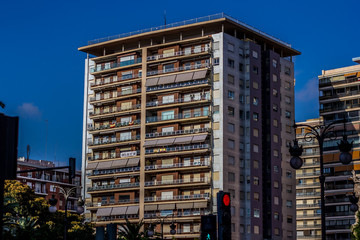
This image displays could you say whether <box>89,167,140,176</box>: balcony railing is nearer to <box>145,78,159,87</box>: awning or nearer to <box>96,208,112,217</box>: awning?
<box>96,208,112,217</box>: awning

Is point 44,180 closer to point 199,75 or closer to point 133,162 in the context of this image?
point 133,162

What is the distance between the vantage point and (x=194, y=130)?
294 feet

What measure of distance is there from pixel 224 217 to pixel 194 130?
77054 millimetres

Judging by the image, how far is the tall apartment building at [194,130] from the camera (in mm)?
88688

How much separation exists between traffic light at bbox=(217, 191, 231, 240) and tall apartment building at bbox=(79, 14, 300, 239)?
241 feet

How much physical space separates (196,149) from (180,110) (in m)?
5.90

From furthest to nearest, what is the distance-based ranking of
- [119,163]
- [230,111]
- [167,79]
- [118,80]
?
[118,80] → [119,163] → [167,79] → [230,111]

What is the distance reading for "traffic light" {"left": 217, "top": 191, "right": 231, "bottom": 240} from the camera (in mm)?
12477

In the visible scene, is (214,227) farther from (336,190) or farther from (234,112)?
(336,190)

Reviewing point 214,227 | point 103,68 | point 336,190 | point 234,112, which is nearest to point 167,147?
point 234,112

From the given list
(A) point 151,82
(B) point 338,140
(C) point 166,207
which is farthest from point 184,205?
(B) point 338,140

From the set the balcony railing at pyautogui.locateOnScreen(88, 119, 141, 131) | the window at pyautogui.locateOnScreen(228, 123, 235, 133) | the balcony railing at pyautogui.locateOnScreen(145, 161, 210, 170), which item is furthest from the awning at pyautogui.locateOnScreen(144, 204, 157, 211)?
the window at pyautogui.locateOnScreen(228, 123, 235, 133)

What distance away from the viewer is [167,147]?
9131cm

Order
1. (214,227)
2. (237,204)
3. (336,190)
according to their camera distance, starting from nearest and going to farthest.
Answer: (214,227)
(237,204)
(336,190)
